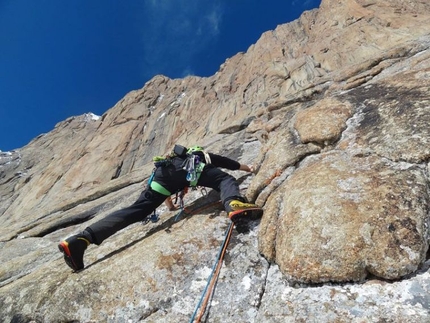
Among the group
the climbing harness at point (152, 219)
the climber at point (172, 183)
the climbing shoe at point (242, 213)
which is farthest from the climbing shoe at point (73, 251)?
the climbing shoe at point (242, 213)

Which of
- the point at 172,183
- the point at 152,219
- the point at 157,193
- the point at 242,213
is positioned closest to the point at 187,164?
the point at 172,183

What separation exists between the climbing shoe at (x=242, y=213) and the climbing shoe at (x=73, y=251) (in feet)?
10.6

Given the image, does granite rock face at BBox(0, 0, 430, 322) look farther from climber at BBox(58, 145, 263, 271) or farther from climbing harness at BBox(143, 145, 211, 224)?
climbing harness at BBox(143, 145, 211, 224)

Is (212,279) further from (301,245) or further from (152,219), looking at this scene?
(152,219)

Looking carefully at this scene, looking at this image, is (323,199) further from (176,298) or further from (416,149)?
(176,298)

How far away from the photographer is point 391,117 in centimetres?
717

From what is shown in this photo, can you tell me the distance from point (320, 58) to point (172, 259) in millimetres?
29091

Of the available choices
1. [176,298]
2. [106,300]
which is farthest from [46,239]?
[176,298]

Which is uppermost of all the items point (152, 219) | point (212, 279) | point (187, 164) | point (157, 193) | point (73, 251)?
point (187, 164)

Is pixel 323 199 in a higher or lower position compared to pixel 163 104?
lower

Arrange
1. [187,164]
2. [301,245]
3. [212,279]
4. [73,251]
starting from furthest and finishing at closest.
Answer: [187,164]
[73,251]
[212,279]
[301,245]

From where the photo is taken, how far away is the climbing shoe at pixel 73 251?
6.99m

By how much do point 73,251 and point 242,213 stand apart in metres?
3.51

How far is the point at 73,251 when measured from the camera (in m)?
7.04
